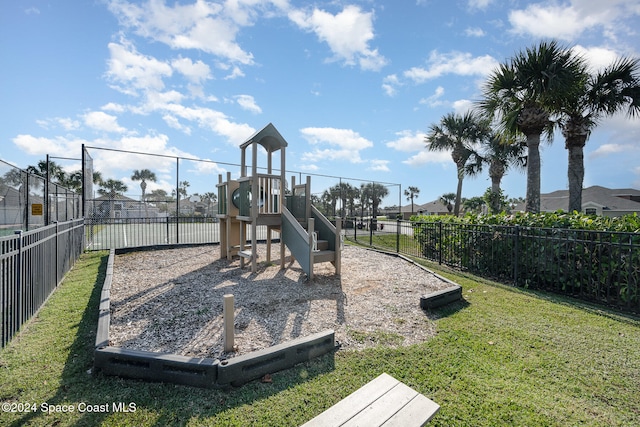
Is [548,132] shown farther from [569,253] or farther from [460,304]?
[460,304]

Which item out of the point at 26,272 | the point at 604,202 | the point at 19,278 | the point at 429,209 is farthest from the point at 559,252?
the point at 429,209

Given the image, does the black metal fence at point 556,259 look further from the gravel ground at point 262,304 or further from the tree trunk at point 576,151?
the tree trunk at point 576,151

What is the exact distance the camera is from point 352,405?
1.94 m

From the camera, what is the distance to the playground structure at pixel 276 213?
623cm

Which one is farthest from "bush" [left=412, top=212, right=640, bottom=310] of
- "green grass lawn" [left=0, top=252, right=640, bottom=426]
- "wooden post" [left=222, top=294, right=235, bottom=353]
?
"wooden post" [left=222, top=294, right=235, bottom=353]

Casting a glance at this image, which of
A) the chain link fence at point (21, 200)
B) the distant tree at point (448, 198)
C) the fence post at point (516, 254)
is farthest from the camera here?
the distant tree at point (448, 198)

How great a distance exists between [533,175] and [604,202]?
3159 cm

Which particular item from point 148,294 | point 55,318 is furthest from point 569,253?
point 55,318

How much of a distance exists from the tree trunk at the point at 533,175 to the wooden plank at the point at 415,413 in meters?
8.73

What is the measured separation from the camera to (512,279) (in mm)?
6195

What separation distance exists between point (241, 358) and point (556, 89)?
33.9 ft

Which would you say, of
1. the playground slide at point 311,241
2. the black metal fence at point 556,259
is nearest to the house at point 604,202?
the black metal fence at point 556,259

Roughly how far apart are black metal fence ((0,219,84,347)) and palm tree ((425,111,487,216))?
1905cm

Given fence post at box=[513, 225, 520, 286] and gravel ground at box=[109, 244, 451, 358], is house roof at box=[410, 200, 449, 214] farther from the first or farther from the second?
gravel ground at box=[109, 244, 451, 358]
